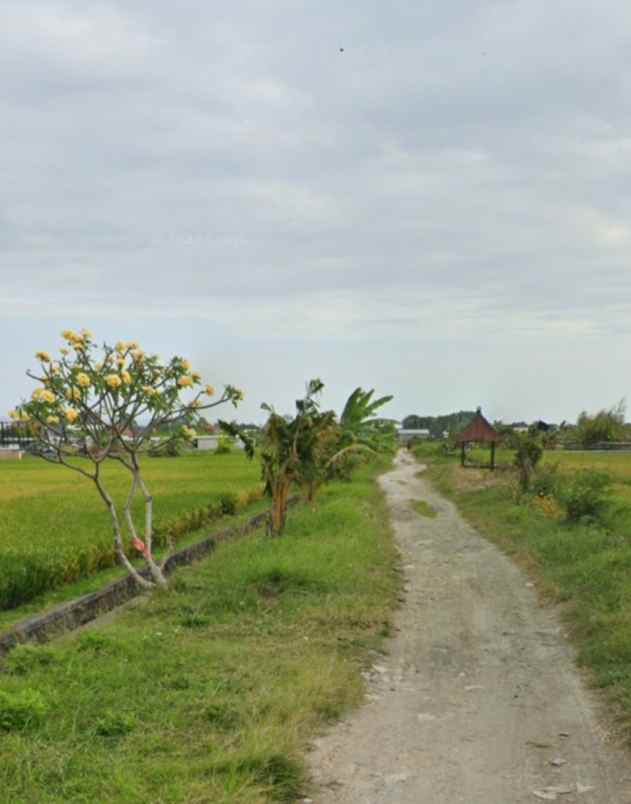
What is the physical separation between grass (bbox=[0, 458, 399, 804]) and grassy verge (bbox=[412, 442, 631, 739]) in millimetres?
1901

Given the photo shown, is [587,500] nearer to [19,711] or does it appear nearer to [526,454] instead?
[526,454]

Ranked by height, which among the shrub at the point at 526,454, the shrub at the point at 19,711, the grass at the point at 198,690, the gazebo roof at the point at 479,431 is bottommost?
the grass at the point at 198,690

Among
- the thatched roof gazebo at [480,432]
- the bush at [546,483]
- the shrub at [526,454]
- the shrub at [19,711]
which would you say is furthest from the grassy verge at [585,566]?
the thatched roof gazebo at [480,432]

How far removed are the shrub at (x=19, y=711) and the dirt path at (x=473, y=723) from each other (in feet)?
5.35

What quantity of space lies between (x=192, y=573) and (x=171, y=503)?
9.20 meters

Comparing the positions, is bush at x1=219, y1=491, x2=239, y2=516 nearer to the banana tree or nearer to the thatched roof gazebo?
the banana tree

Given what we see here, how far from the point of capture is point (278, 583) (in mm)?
9828

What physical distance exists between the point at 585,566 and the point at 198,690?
648 centimetres

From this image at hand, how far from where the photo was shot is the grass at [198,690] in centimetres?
432

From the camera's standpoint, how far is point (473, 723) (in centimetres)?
574

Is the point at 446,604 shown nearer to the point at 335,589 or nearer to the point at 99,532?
the point at 335,589

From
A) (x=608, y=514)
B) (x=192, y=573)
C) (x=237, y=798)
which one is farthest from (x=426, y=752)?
(x=608, y=514)

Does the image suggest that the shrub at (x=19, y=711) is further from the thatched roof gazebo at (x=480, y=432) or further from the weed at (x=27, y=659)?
the thatched roof gazebo at (x=480, y=432)

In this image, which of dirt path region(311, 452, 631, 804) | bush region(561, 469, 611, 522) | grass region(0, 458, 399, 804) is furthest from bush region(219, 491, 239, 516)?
dirt path region(311, 452, 631, 804)
